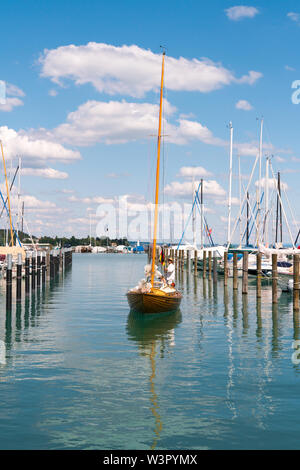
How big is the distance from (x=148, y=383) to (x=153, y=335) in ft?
23.0

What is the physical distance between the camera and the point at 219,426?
984cm

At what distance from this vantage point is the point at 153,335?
1977 centimetres

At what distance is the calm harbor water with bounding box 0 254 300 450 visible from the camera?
31.0 feet

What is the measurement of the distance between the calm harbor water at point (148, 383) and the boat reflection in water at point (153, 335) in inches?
1.6

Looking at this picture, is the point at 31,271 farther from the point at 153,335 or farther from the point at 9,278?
the point at 153,335

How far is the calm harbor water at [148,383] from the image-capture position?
9438 millimetres

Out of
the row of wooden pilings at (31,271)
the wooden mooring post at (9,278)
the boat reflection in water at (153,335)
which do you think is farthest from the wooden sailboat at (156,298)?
the row of wooden pilings at (31,271)

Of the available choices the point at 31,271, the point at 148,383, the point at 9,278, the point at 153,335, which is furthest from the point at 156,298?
the point at 31,271

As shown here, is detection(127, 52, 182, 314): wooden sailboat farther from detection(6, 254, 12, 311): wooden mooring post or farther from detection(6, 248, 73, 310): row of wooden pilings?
detection(6, 248, 73, 310): row of wooden pilings

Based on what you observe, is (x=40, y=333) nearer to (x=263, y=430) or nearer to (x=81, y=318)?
(x=81, y=318)

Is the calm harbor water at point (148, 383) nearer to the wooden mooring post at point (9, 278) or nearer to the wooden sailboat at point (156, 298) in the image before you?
the wooden sailboat at point (156, 298)

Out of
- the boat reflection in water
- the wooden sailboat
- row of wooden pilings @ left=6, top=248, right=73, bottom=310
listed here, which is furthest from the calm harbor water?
row of wooden pilings @ left=6, top=248, right=73, bottom=310

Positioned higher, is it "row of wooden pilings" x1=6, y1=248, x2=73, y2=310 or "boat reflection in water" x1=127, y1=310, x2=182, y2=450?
"row of wooden pilings" x1=6, y1=248, x2=73, y2=310

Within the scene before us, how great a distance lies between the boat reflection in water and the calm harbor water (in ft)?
0.14
